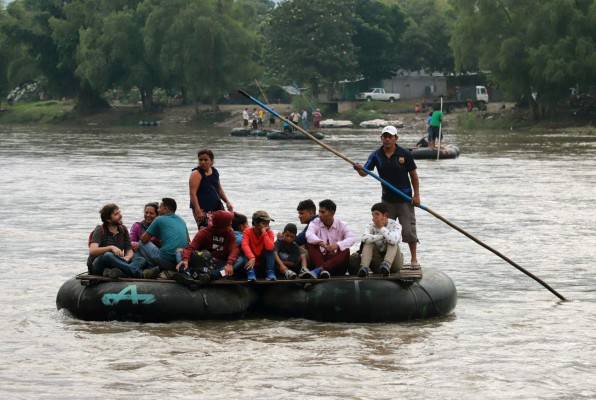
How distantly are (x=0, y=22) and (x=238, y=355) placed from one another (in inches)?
3233

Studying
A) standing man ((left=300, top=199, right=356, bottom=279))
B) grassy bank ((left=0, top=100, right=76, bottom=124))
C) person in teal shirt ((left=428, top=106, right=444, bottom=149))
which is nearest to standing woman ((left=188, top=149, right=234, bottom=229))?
standing man ((left=300, top=199, right=356, bottom=279))

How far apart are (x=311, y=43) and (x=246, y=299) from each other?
7115 cm

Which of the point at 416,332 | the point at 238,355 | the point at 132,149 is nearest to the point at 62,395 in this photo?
the point at 238,355

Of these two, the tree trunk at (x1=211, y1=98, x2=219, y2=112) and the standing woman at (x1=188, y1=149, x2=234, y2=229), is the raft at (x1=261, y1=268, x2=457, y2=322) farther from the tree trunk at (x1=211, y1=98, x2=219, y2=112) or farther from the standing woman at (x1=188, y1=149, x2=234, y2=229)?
the tree trunk at (x1=211, y1=98, x2=219, y2=112)

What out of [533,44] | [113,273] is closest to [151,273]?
[113,273]

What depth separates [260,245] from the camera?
1259 centimetres

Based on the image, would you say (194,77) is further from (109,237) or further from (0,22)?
(109,237)

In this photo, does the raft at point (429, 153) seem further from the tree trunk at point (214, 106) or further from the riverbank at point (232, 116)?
the tree trunk at point (214, 106)

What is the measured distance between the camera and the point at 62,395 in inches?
395

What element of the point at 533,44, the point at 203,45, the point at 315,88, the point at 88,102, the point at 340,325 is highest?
the point at 203,45

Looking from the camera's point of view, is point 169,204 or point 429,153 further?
point 429,153

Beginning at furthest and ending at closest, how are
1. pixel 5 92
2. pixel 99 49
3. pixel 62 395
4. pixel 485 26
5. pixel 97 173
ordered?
pixel 5 92, pixel 99 49, pixel 485 26, pixel 97 173, pixel 62 395

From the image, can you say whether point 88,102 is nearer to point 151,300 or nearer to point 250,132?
point 250,132

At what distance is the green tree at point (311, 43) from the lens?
3255 inches
